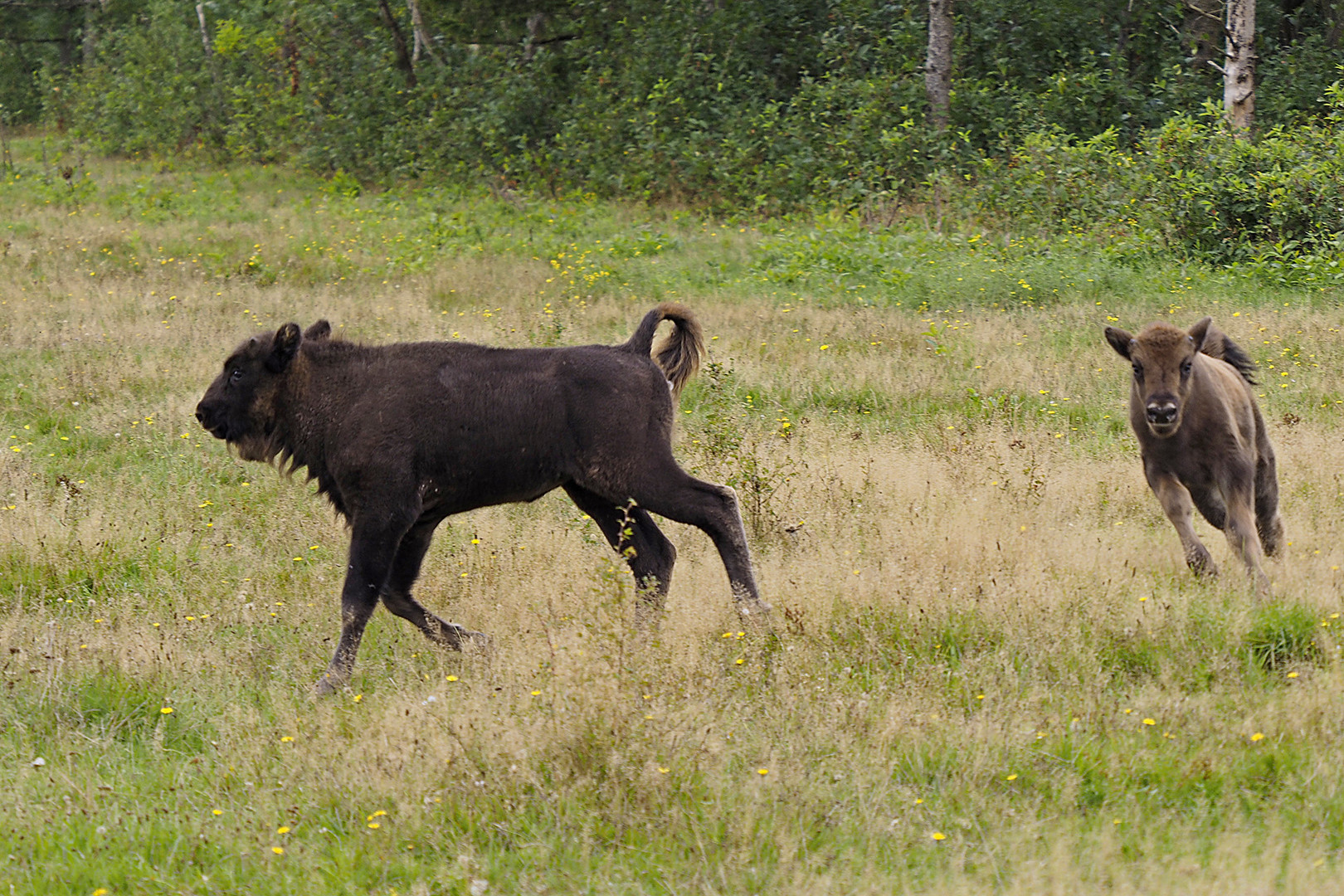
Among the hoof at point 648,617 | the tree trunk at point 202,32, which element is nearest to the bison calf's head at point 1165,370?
the hoof at point 648,617

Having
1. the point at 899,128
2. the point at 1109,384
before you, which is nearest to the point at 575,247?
the point at 899,128

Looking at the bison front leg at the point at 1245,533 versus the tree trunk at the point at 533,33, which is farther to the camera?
the tree trunk at the point at 533,33

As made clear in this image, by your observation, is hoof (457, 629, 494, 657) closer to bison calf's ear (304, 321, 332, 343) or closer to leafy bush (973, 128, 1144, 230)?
bison calf's ear (304, 321, 332, 343)

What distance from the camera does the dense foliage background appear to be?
17.1 m

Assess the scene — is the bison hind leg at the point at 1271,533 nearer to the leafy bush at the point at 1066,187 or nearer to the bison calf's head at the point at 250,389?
the bison calf's head at the point at 250,389

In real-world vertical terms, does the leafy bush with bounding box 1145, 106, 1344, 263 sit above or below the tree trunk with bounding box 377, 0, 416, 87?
below

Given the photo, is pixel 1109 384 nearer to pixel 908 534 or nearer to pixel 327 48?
pixel 908 534

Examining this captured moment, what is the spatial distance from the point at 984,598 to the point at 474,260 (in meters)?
12.4

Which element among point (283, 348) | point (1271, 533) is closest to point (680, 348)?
point (283, 348)

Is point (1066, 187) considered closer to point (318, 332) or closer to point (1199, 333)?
point (1199, 333)

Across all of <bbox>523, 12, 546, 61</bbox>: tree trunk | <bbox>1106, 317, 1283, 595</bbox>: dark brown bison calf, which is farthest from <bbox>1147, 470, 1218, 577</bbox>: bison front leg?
<bbox>523, 12, 546, 61</bbox>: tree trunk

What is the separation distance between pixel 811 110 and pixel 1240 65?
25.6 feet

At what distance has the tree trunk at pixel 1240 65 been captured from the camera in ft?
60.7

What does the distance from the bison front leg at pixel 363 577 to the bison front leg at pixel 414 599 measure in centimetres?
18
